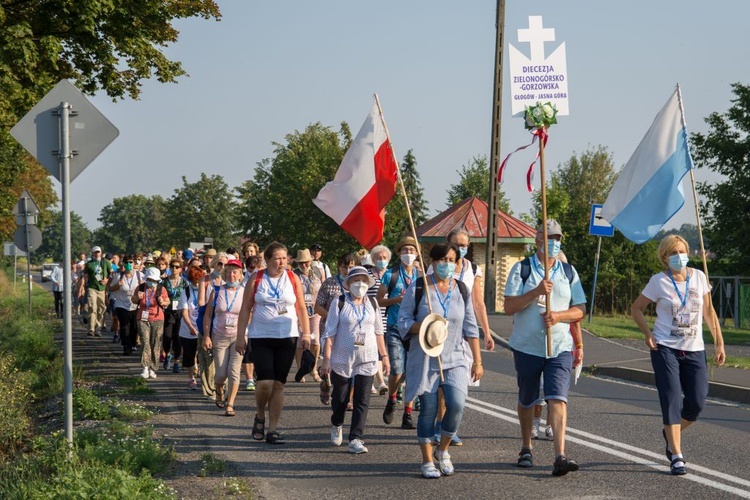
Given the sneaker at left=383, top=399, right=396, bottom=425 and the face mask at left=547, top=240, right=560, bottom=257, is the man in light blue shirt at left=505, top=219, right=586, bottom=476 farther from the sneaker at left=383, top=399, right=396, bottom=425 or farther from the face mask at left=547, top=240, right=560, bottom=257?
the sneaker at left=383, top=399, right=396, bottom=425

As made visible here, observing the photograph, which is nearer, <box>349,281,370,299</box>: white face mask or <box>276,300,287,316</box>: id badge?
<box>349,281,370,299</box>: white face mask

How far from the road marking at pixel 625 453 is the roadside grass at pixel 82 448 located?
354 cm

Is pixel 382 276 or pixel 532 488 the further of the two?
pixel 382 276

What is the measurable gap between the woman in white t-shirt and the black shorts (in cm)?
321

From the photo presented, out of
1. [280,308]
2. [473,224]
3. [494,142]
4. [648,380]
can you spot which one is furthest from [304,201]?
[280,308]

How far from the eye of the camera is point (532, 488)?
23.7 ft

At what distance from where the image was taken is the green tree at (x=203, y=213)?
425ft

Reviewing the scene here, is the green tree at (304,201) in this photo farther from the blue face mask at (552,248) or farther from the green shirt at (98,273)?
the blue face mask at (552,248)

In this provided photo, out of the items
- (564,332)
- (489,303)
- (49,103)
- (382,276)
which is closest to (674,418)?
(564,332)

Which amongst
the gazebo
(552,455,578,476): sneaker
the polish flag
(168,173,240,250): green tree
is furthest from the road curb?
(168,173,240,250): green tree

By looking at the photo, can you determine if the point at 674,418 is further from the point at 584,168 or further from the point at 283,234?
the point at 584,168

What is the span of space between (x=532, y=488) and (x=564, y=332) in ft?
4.10

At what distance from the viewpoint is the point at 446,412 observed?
7680 millimetres

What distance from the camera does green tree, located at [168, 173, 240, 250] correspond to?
12962 cm
